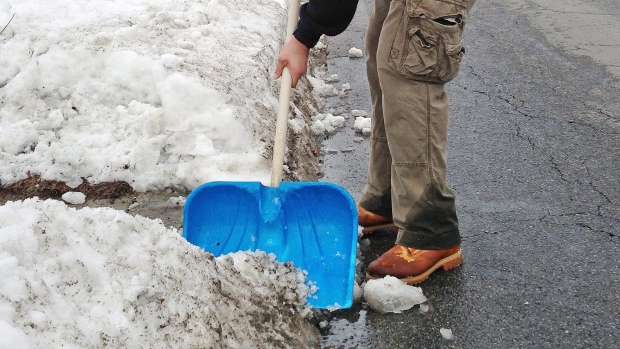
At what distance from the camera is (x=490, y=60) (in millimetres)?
6254

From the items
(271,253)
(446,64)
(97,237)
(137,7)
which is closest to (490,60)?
(137,7)

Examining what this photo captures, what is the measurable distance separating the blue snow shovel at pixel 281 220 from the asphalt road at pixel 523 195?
283 mm

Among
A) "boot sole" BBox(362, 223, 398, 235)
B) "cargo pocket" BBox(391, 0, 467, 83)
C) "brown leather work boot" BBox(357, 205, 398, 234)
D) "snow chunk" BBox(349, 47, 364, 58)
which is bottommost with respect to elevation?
"snow chunk" BBox(349, 47, 364, 58)

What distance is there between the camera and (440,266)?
3.04 meters

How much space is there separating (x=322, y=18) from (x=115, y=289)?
1.29 meters

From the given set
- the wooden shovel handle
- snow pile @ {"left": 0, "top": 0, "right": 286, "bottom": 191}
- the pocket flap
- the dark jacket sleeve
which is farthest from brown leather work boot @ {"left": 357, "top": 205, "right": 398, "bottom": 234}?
the pocket flap

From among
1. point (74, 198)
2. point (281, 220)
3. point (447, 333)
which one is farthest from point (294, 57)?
point (74, 198)

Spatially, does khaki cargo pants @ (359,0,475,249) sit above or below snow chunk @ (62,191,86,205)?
above

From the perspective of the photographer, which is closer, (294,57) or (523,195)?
(294,57)

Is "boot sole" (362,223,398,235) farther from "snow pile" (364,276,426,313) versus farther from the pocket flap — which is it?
the pocket flap

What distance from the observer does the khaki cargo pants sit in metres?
2.70

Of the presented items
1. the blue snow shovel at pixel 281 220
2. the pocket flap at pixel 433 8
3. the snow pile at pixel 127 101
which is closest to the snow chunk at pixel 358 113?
the snow pile at pixel 127 101

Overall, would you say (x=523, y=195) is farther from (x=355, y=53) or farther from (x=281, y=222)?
(x=355, y=53)

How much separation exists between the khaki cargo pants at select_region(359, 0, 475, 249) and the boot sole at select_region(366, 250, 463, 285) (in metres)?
0.08
